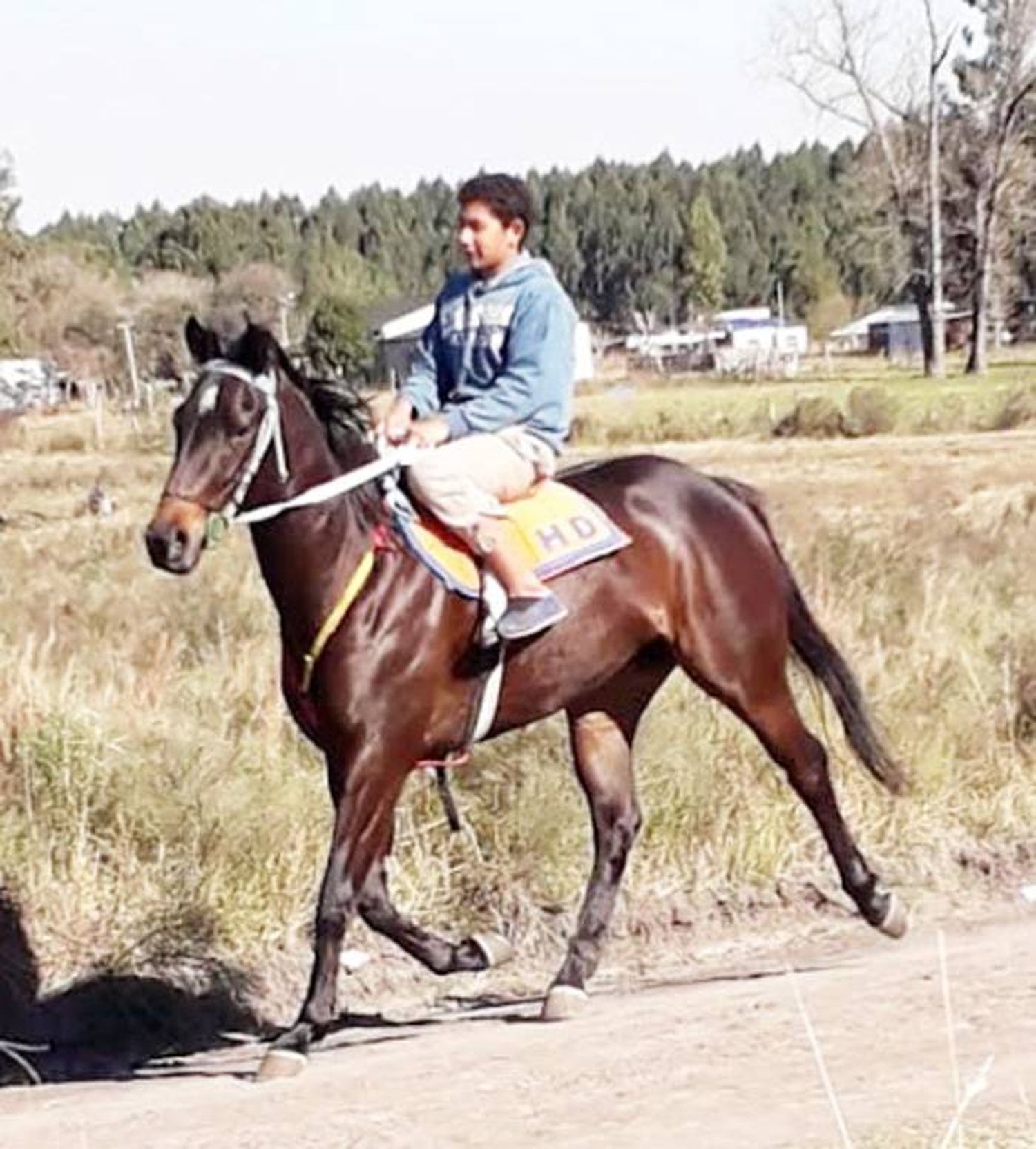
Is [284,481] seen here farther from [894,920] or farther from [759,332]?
[759,332]

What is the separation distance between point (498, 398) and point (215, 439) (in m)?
1.03

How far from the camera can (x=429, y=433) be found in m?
7.55

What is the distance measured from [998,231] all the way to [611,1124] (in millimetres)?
84482

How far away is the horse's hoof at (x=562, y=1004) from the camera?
779 cm

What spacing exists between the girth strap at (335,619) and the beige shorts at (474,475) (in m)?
0.32

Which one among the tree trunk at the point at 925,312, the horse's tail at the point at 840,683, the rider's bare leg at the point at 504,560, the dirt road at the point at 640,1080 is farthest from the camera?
the tree trunk at the point at 925,312

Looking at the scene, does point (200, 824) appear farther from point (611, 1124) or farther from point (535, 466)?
→ point (611, 1124)

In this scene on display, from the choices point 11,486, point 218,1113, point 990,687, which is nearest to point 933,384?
→ point 11,486

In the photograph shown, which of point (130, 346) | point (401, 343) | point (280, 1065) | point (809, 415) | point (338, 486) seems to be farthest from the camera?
point (401, 343)

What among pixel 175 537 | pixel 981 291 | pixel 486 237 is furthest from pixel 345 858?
pixel 981 291

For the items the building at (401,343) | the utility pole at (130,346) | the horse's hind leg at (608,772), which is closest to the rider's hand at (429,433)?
the horse's hind leg at (608,772)

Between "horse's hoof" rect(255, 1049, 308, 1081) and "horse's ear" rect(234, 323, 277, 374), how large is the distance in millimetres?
2064

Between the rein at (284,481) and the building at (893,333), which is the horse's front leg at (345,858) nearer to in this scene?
the rein at (284,481)

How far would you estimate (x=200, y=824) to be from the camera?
9023 millimetres
